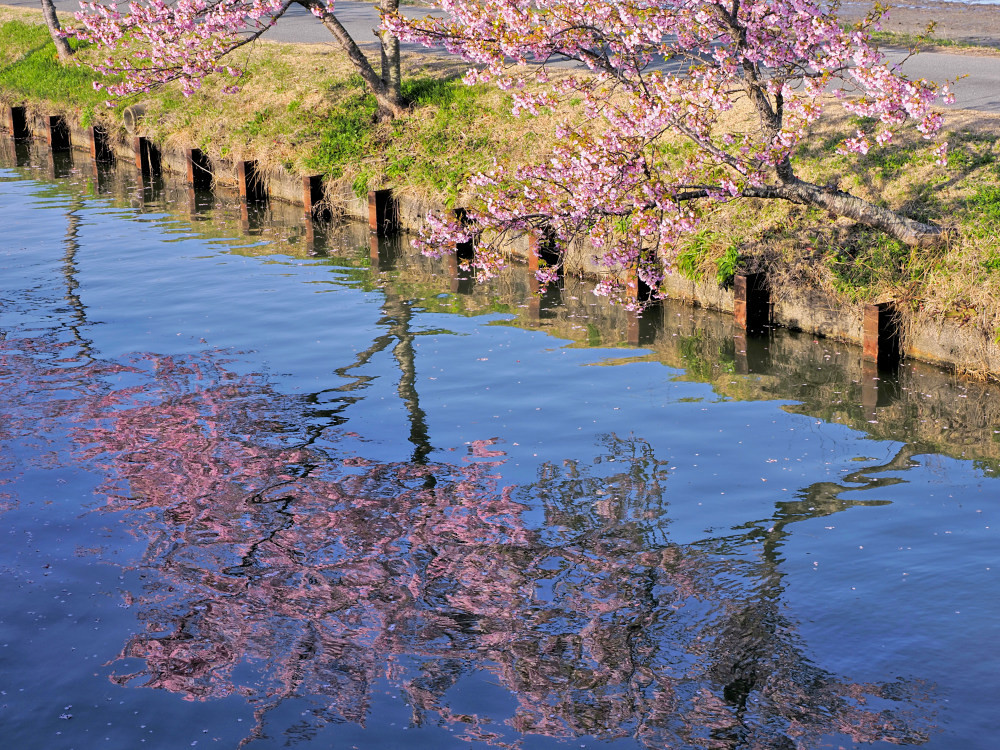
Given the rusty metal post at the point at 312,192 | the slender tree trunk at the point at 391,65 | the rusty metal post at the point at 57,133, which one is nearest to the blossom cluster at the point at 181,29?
the slender tree trunk at the point at 391,65

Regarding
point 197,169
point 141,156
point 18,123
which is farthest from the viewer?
point 18,123

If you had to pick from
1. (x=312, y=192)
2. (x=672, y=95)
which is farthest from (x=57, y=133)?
(x=672, y=95)

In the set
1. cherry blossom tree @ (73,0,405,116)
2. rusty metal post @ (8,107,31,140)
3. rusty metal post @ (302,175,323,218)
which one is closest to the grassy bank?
rusty metal post @ (302,175,323,218)

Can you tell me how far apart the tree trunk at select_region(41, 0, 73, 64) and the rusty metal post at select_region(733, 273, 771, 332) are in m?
23.0

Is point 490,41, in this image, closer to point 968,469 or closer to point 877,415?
point 877,415

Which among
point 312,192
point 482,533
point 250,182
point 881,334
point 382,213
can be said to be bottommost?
point 482,533

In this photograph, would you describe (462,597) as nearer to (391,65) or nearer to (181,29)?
(181,29)

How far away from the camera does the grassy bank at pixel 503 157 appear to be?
38.5ft

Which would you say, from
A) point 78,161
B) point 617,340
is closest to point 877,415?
point 617,340

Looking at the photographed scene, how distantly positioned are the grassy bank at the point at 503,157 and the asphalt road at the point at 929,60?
135cm

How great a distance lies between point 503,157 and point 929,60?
749 centimetres

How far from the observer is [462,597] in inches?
295

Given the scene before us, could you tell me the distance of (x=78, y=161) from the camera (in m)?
26.6

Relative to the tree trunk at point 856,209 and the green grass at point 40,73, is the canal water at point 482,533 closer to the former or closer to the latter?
the tree trunk at point 856,209
